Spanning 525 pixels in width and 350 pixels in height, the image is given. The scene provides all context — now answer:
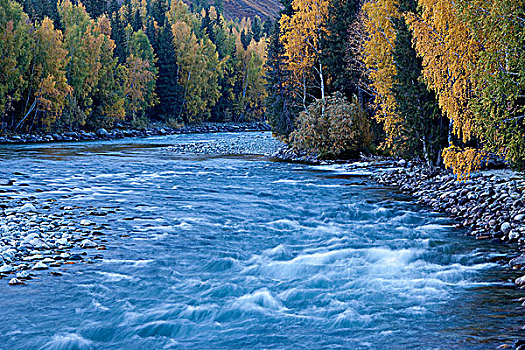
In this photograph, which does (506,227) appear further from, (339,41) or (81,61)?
(81,61)

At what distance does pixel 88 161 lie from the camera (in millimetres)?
27875

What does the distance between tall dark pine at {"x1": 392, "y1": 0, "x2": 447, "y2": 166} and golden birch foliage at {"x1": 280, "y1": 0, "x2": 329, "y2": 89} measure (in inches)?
452

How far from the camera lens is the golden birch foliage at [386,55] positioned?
2138 cm

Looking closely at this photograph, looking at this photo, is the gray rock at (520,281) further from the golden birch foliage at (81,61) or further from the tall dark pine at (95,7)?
the tall dark pine at (95,7)

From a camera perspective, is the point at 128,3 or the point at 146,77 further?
the point at 128,3

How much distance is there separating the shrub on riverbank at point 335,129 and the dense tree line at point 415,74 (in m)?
0.08

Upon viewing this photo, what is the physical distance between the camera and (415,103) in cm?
1892

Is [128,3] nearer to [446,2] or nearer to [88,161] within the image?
[88,161]

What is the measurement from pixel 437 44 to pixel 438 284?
10.2 m

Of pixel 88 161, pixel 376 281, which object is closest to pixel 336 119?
pixel 88 161

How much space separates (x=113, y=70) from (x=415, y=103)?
168 ft

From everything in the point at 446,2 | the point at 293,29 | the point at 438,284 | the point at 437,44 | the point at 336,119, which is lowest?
the point at 438,284

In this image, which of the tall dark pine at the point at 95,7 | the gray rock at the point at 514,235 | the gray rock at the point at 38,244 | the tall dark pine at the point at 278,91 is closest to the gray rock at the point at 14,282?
the gray rock at the point at 38,244

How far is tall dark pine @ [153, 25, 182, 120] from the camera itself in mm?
72000
